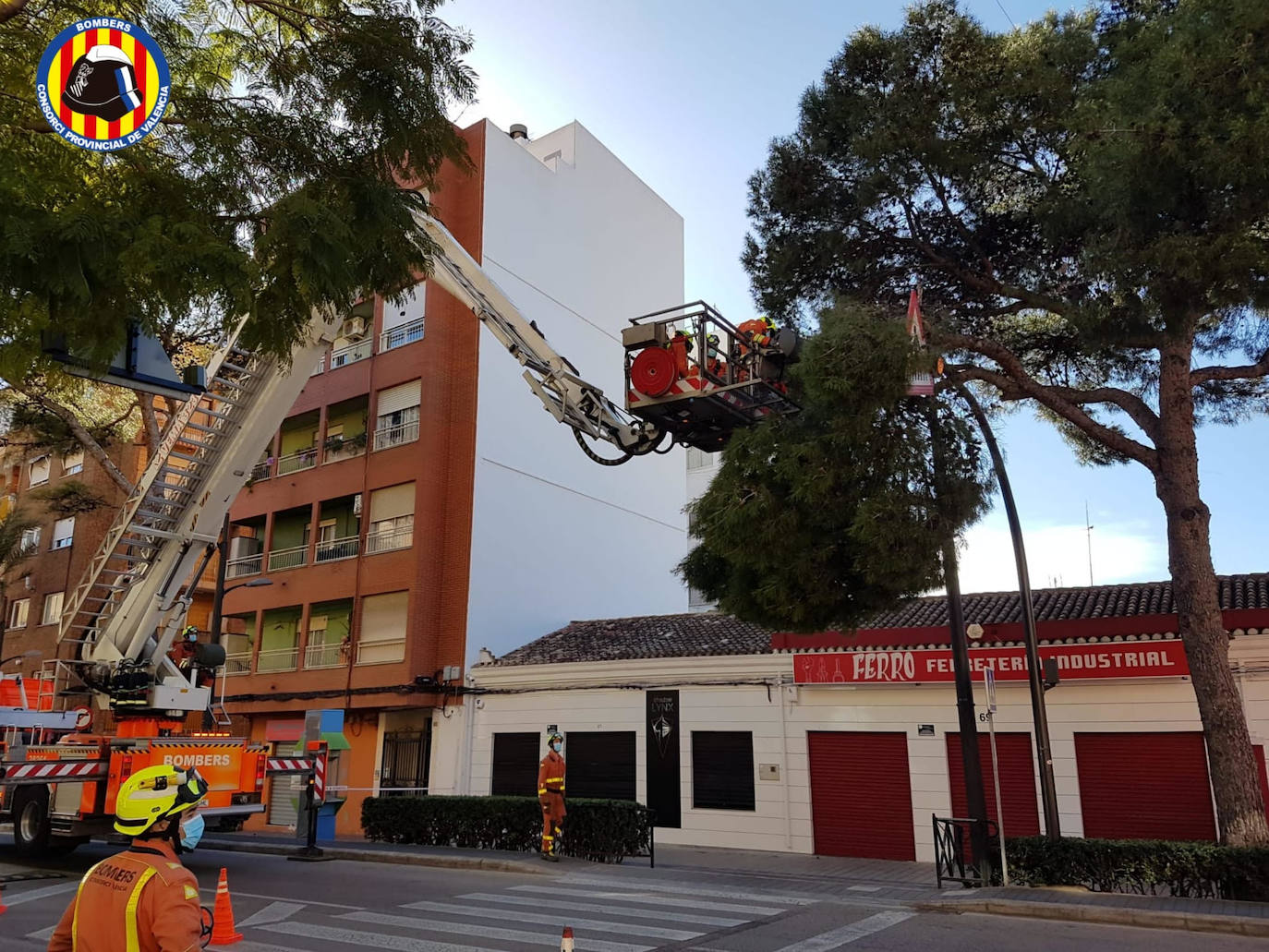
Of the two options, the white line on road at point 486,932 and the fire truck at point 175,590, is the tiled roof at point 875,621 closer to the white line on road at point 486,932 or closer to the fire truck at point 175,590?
the fire truck at point 175,590

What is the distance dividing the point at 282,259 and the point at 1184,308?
9.90 meters

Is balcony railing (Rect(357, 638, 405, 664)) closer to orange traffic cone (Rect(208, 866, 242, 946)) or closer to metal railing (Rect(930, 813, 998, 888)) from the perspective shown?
metal railing (Rect(930, 813, 998, 888))

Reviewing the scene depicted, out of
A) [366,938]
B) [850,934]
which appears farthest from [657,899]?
[366,938]

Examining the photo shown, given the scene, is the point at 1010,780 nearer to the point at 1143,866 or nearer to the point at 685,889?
the point at 1143,866

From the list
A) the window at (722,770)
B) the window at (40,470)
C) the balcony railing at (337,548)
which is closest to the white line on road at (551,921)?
the window at (722,770)

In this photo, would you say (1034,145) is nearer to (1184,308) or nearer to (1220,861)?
(1184,308)

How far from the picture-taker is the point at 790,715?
19297 mm

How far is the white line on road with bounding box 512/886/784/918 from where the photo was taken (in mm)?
10812

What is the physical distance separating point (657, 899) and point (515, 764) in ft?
38.3

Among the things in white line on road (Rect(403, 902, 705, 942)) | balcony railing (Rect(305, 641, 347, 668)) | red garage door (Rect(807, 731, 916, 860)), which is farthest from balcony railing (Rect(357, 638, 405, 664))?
white line on road (Rect(403, 902, 705, 942))

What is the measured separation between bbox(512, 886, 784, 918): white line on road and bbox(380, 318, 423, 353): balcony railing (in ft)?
56.6

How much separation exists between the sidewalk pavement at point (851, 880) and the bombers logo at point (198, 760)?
12.1ft

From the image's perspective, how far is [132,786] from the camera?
3.61m

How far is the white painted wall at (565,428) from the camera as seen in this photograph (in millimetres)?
25891
